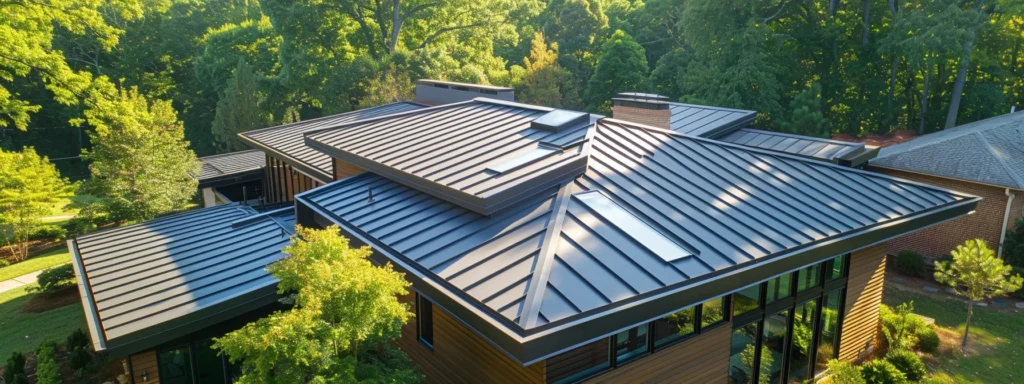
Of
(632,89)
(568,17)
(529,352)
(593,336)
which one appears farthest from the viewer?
(568,17)

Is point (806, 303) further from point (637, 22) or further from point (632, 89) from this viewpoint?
point (637, 22)

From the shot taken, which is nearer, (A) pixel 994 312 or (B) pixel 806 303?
(B) pixel 806 303

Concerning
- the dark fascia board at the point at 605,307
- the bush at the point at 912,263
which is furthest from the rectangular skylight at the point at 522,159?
the bush at the point at 912,263

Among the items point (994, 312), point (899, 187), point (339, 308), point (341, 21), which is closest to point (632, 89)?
point (341, 21)

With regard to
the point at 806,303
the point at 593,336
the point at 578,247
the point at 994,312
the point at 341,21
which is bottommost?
the point at 994,312

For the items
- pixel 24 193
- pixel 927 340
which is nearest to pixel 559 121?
pixel 927 340

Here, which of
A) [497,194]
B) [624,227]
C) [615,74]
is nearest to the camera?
[624,227]

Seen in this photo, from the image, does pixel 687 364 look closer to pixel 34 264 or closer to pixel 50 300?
pixel 50 300

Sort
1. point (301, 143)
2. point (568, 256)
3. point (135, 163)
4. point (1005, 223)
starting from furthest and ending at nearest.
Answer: point (301, 143) → point (1005, 223) → point (135, 163) → point (568, 256)
